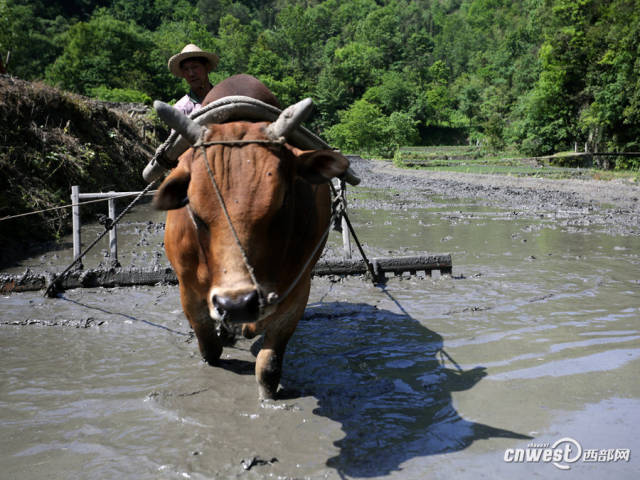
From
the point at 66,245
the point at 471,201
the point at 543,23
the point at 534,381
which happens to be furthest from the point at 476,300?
the point at 543,23

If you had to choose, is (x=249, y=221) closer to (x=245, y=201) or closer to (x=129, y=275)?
(x=245, y=201)

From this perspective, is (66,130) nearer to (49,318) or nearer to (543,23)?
(49,318)

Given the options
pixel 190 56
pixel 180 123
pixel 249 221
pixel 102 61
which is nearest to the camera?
pixel 249 221

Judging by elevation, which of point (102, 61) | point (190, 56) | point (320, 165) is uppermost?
point (102, 61)

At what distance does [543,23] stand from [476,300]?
55096 mm

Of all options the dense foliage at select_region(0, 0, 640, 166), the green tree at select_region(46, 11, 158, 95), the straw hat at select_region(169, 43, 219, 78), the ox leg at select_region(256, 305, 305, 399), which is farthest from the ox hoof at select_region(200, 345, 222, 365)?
the green tree at select_region(46, 11, 158, 95)

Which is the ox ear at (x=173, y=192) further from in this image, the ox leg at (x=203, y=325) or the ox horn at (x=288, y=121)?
the ox leg at (x=203, y=325)

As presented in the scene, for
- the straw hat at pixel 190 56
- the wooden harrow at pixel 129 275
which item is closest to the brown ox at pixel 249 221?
the straw hat at pixel 190 56

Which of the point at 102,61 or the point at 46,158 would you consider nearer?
the point at 46,158

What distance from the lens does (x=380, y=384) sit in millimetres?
4086

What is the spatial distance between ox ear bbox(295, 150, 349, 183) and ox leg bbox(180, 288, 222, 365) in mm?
1398

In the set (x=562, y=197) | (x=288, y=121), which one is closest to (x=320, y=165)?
(x=288, y=121)

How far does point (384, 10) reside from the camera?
140 meters

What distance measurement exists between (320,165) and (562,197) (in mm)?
17617
